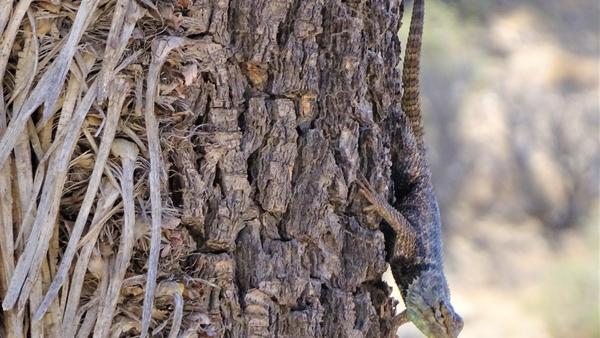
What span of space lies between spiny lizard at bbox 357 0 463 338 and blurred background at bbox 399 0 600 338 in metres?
8.68

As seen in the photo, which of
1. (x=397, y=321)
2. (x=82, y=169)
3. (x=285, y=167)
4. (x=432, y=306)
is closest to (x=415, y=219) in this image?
(x=397, y=321)

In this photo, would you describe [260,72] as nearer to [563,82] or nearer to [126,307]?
[126,307]

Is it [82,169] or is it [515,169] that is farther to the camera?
[515,169]

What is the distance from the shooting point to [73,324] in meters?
1.88

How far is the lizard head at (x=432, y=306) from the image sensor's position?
326cm

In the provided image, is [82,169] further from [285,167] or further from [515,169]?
[515,169]

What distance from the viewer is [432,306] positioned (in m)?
3.36

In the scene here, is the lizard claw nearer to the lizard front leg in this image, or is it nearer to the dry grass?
the lizard front leg

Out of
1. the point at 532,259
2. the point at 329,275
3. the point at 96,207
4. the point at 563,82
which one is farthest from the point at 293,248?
the point at 563,82

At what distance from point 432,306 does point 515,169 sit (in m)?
13.8

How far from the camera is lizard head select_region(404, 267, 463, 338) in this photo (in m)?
3.26

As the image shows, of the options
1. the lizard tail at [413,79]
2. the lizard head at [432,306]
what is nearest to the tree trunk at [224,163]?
the lizard tail at [413,79]

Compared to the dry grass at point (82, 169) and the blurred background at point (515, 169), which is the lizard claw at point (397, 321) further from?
the blurred background at point (515, 169)

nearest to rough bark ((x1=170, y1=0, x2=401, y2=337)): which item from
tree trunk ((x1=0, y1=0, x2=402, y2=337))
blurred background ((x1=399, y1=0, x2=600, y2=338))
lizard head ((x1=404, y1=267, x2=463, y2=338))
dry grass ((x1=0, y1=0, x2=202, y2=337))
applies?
tree trunk ((x1=0, y1=0, x2=402, y2=337))
